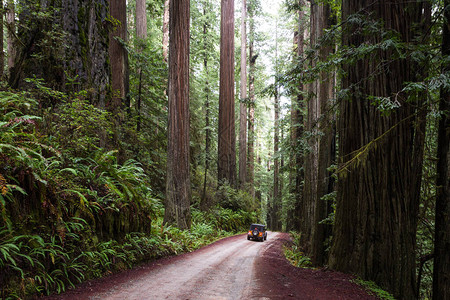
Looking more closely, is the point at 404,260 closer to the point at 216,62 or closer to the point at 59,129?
the point at 59,129

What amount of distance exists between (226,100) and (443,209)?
15242 mm

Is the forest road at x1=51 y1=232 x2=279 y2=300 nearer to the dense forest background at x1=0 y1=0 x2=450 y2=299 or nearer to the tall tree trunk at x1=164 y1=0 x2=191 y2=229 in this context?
the dense forest background at x1=0 y1=0 x2=450 y2=299

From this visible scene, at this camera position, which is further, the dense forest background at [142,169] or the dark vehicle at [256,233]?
the dark vehicle at [256,233]

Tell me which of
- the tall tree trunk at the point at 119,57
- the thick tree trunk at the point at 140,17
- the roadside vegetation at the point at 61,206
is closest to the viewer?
the roadside vegetation at the point at 61,206

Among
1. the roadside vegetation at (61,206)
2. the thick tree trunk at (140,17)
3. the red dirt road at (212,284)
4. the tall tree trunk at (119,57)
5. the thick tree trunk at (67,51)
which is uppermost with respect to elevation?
the thick tree trunk at (140,17)

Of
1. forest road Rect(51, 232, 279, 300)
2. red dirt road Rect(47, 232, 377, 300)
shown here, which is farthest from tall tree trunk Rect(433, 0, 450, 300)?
forest road Rect(51, 232, 279, 300)

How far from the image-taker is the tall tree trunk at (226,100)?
Result: 62.1 feet

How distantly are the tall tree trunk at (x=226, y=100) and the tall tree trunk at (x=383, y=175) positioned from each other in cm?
1305

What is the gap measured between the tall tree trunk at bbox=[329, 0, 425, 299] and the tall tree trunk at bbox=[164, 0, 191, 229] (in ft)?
18.2

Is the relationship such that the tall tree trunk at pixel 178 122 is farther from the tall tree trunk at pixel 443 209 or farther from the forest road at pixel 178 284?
the tall tree trunk at pixel 443 209

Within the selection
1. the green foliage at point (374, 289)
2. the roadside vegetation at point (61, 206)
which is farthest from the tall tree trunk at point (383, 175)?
the roadside vegetation at point (61, 206)

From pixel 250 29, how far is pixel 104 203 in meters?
29.2

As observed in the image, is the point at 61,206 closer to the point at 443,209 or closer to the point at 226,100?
the point at 443,209

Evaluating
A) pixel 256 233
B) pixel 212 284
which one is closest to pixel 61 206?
pixel 212 284
